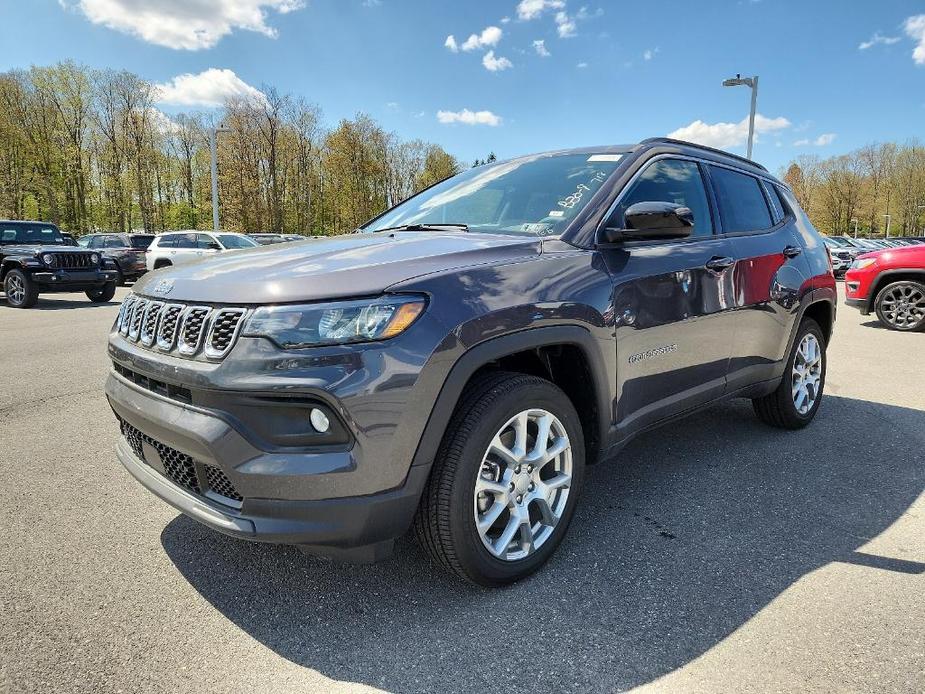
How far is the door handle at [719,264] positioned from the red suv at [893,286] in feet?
26.3

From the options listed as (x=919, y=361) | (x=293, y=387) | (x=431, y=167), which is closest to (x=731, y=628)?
(x=293, y=387)

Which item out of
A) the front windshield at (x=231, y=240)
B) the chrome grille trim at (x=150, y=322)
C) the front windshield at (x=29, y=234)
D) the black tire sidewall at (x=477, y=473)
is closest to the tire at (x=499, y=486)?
the black tire sidewall at (x=477, y=473)

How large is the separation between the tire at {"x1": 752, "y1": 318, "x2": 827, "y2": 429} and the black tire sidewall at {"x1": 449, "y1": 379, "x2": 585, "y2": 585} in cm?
227

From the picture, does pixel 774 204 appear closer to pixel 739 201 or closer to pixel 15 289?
pixel 739 201

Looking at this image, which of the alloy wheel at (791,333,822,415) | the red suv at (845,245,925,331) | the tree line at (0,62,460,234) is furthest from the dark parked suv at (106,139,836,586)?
the tree line at (0,62,460,234)

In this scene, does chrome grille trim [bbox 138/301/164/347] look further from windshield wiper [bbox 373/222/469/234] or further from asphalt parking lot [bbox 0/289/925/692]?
windshield wiper [bbox 373/222/469/234]

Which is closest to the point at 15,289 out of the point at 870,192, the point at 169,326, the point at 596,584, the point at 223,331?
the point at 169,326

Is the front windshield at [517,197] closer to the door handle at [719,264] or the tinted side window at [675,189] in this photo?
the tinted side window at [675,189]

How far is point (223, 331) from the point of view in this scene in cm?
199

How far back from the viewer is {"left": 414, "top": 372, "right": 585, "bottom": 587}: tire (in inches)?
83.7

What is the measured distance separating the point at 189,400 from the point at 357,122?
4893cm

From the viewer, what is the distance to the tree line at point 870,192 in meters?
69.3

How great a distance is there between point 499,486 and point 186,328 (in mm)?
1219

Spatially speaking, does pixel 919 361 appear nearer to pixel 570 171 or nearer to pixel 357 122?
pixel 570 171
